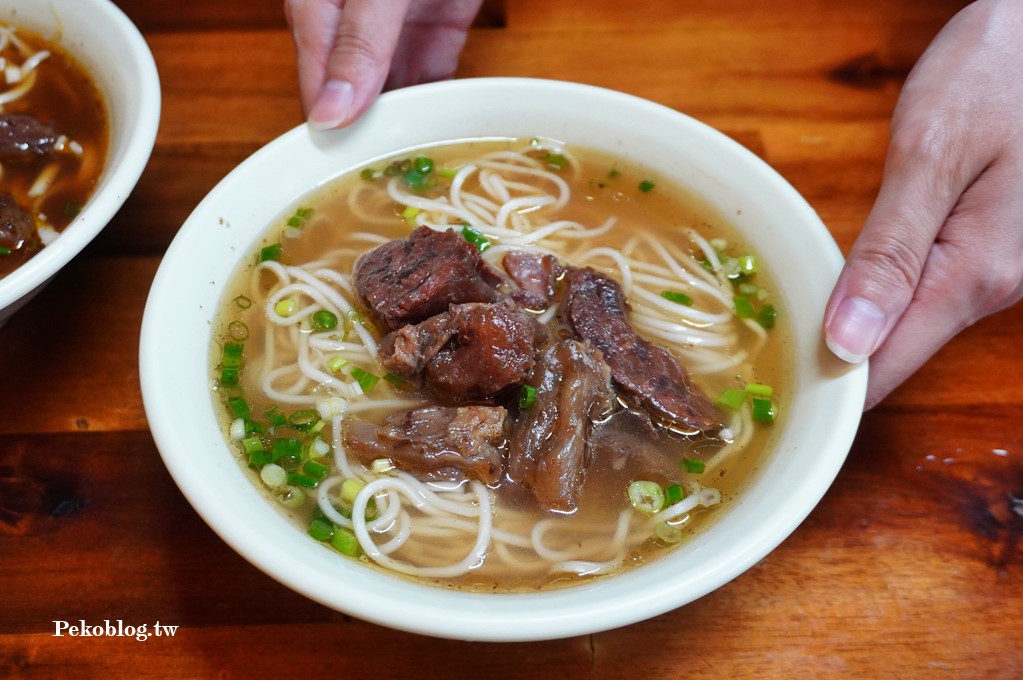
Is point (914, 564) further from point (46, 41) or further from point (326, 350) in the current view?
point (46, 41)

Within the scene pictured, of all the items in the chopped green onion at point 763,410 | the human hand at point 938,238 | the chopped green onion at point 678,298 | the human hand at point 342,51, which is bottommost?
the chopped green onion at point 678,298

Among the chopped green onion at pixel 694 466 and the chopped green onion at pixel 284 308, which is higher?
the chopped green onion at pixel 694 466

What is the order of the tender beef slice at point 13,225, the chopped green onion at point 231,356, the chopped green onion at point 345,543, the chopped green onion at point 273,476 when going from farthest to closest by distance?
the tender beef slice at point 13,225 → the chopped green onion at point 231,356 → the chopped green onion at point 273,476 → the chopped green onion at point 345,543

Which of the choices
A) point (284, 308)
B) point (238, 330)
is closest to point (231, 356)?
point (238, 330)

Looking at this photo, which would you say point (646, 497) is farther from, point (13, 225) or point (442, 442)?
point (13, 225)

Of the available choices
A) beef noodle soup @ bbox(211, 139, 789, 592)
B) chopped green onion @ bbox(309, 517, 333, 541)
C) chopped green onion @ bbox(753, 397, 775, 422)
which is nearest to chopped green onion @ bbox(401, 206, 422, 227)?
beef noodle soup @ bbox(211, 139, 789, 592)

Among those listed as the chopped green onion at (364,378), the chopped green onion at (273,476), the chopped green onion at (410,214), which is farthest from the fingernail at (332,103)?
the chopped green onion at (273,476)

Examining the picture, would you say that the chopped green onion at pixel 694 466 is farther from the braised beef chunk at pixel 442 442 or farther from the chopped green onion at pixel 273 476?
the chopped green onion at pixel 273 476
